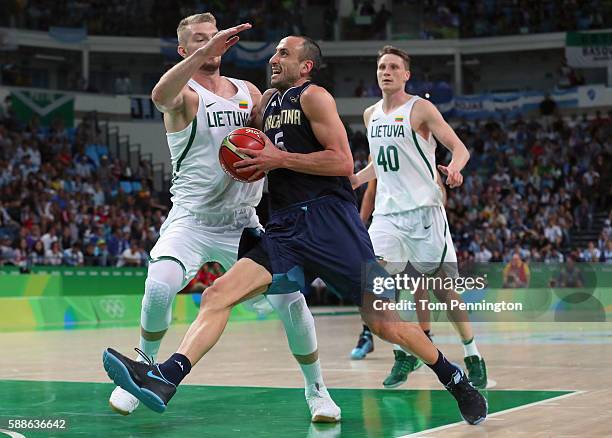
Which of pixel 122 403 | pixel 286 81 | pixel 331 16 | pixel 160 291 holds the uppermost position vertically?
pixel 331 16

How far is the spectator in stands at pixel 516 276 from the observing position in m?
23.1

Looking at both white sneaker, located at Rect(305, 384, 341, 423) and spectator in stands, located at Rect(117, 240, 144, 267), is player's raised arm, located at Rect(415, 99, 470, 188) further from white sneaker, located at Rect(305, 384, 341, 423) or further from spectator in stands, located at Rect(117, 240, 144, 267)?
spectator in stands, located at Rect(117, 240, 144, 267)

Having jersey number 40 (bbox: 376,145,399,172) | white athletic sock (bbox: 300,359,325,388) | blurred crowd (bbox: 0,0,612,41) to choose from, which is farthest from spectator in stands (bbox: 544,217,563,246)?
white athletic sock (bbox: 300,359,325,388)

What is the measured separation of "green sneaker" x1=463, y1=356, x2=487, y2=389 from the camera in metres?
8.41

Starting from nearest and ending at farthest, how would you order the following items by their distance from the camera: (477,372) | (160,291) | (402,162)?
(160,291)
(477,372)
(402,162)

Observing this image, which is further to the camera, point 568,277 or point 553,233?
point 553,233

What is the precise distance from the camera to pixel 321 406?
21.3 ft

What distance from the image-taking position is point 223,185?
6988mm

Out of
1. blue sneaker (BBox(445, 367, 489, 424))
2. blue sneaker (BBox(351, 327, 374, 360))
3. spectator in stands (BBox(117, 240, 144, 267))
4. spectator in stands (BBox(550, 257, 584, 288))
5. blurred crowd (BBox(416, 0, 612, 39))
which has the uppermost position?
blurred crowd (BBox(416, 0, 612, 39))

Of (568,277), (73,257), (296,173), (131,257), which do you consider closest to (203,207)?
(296,173)

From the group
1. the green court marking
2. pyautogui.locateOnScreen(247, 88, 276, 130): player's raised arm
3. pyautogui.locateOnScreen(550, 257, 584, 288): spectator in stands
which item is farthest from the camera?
pyautogui.locateOnScreen(550, 257, 584, 288): spectator in stands

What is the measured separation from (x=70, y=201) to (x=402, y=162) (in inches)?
745

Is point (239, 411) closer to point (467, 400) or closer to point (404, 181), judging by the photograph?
point (467, 400)

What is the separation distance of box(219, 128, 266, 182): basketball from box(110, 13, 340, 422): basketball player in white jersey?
617 millimetres
